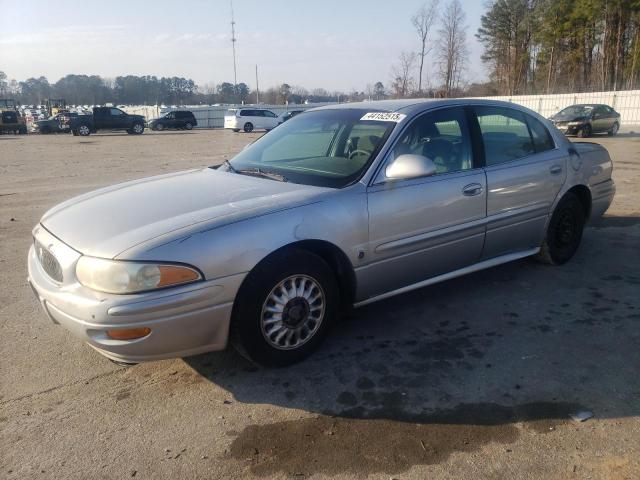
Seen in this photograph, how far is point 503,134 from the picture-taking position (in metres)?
4.43

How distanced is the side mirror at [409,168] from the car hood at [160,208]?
480 millimetres

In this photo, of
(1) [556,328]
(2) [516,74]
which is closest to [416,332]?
(1) [556,328]

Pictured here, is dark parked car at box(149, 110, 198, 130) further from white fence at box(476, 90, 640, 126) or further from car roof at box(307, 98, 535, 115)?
car roof at box(307, 98, 535, 115)

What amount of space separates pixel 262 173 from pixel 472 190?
1.58m

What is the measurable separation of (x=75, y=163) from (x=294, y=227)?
1459cm

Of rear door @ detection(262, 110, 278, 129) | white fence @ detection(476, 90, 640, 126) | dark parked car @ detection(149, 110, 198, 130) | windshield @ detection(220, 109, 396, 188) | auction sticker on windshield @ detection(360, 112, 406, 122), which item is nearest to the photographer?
windshield @ detection(220, 109, 396, 188)

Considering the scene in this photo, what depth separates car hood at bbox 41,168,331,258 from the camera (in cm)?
282

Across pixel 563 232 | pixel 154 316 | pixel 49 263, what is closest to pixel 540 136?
pixel 563 232

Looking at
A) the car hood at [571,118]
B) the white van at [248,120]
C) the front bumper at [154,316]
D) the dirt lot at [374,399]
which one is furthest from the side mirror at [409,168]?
the white van at [248,120]

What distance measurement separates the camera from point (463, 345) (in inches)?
137

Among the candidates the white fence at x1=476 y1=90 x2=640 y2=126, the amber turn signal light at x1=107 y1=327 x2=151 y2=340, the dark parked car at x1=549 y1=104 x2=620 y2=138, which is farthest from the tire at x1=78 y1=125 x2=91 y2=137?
the amber turn signal light at x1=107 y1=327 x2=151 y2=340

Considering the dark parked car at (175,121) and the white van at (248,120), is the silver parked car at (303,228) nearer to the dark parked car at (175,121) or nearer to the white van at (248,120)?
the white van at (248,120)

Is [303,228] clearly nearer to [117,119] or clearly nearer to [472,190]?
[472,190]

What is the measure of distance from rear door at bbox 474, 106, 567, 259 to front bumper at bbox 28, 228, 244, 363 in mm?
2319
